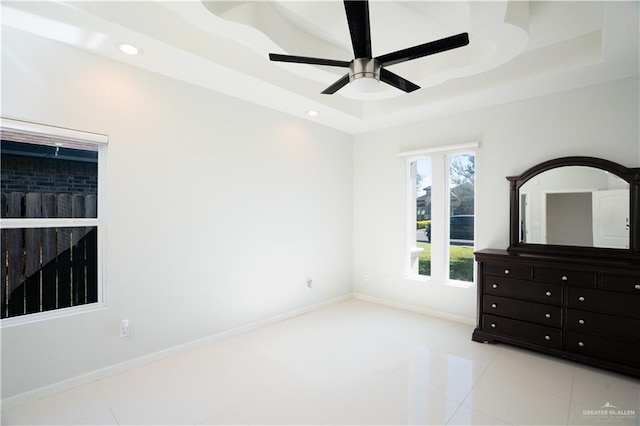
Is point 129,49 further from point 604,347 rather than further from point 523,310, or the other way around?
point 604,347

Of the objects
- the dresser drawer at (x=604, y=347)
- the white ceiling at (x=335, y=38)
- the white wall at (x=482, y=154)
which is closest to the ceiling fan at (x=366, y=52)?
the white ceiling at (x=335, y=38)

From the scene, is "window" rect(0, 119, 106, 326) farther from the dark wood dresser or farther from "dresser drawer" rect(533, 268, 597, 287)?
"dresser drawer" rect(533, 268, 597, 287)

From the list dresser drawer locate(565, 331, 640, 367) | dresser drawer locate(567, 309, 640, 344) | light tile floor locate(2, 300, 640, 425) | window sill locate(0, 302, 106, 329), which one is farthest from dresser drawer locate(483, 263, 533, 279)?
window sill locate(0, 302, 106, 329)

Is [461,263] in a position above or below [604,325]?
above

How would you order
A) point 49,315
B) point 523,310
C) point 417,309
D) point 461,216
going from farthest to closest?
1. point 417,309
2. point 461,216
3. point 523,310
4. point 49,315

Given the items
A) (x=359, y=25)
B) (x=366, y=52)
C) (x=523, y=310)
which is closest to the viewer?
(x=359, y=25)

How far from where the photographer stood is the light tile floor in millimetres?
2084

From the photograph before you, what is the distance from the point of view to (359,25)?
5.54 feet

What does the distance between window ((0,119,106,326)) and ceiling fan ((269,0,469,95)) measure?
1796 millimetres

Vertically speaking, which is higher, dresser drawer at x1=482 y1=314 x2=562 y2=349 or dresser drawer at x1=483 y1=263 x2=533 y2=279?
dresser drawer at x1=483 y1=263 x2=533 y2=279

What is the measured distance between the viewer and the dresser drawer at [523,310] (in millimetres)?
2857

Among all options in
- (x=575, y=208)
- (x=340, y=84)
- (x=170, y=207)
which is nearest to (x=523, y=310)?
(x=575, y=208)

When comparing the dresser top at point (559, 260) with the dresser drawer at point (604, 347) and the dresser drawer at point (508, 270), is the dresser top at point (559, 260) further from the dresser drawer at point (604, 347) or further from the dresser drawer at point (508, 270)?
the dresser drawer at point (604, 347)

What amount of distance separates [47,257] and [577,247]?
4.58m
